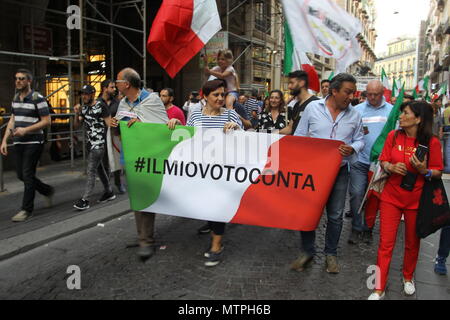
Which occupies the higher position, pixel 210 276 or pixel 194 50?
pixel 194 50

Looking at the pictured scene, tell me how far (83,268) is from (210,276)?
4.19 feet

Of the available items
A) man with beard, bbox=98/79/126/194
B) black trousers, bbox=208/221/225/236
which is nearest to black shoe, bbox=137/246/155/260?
black trousers, bbox=208/221/225/236

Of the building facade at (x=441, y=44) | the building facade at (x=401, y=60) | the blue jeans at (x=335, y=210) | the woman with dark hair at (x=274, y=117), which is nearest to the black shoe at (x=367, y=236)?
the blue jeans at (x=335, y=210)

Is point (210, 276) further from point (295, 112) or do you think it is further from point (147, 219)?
point (295, 112)

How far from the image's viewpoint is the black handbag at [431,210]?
3404 mm

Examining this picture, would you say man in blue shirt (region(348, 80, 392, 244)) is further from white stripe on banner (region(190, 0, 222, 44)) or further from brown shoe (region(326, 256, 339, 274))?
white stripe on banner (region(190, 0, 222, 44))

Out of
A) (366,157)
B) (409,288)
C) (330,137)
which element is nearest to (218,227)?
(330,137)

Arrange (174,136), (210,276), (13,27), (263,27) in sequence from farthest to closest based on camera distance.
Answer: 1. (263,27)
2. (13,27)
3. (174,136)
4. (210,276)

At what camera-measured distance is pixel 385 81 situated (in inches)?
485

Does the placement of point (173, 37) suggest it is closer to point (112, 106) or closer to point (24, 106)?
point (24, 106)

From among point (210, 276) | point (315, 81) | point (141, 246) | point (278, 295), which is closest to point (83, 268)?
point (141, 246)

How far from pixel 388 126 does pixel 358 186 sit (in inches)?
32.5
